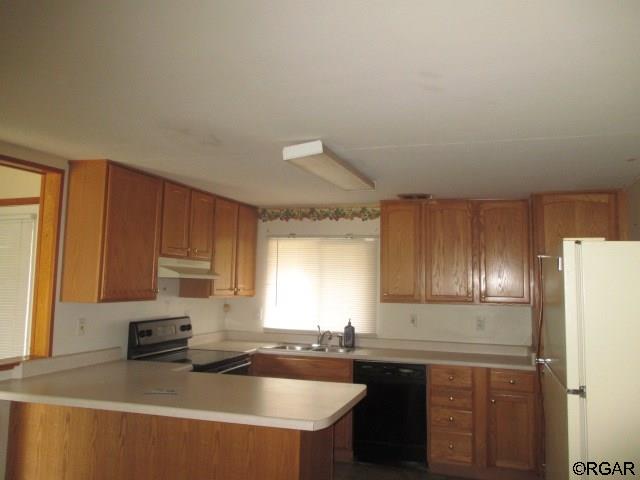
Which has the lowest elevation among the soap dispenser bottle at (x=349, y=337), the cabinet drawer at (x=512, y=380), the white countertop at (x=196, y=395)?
the cabinet drawer at (x=512, y=380)

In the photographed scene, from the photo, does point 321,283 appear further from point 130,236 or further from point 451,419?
point 130,236

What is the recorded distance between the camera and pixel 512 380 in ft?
12.6

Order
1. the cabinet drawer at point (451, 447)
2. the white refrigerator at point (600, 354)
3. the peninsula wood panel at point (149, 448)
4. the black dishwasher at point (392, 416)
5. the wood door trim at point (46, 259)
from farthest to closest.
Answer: the black dishwasher at point (392, 416) < the cabinet drawer at point (451, 447) < the wood door trim at point (46, 259) < the peninsula wood panel at point (149, 448) < the white refrigerator at point (600, 354)

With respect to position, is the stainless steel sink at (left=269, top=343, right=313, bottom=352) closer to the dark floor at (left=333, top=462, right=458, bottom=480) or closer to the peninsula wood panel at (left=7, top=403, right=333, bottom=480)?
the dark floor at (left=333, top=462, right=458, bottom=480)

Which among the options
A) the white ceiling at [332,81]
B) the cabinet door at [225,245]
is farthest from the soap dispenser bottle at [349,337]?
the white ceiling at [332,81]

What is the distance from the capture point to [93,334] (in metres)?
3.45

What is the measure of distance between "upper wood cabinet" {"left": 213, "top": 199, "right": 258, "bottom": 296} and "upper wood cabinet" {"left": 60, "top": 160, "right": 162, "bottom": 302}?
3.60ft

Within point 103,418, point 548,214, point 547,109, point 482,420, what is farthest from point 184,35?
point 482,420

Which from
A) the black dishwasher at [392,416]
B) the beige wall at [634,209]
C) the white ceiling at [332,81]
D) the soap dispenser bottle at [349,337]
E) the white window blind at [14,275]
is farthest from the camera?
the soap dispenser bottle at [349,337]

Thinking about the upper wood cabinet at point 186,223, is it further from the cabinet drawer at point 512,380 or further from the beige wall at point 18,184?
the cabinet drawer at point 512,380

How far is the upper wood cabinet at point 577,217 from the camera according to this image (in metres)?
3.76

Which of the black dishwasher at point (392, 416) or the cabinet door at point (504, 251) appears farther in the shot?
the cabinet door at point (504, 251)

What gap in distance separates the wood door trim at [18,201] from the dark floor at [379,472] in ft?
10.1

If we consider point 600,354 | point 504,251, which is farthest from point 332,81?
point 504,251
